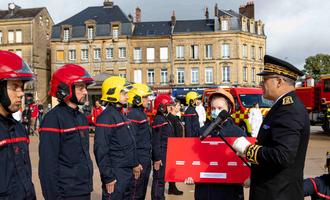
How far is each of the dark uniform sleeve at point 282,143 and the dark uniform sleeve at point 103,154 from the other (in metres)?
2.36

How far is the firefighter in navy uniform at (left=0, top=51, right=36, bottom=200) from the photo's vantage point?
11.3ft

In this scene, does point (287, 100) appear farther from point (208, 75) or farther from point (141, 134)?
point (208, 75)

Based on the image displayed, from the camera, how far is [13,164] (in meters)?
3.51

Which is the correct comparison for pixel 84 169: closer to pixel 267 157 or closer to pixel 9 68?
pixel 9 68

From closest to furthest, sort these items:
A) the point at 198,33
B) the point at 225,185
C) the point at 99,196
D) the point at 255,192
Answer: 1. the point at 255,192
2. the point at 225,185
3. the point at 99,196
4. the point at 198,33

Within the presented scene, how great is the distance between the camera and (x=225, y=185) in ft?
15.8

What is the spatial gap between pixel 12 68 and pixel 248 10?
59.0 metres

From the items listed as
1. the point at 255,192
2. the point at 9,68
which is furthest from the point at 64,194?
the point at 255,192

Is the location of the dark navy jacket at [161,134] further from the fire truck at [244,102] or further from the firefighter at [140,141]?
the fire truck at [244,102]

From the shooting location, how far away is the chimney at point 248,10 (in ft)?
196

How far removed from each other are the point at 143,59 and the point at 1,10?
21.6 metres

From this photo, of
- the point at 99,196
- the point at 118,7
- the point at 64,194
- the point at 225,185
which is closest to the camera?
the point at 64,194

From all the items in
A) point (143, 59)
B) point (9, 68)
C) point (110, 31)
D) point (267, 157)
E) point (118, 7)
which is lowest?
point (267, 157)

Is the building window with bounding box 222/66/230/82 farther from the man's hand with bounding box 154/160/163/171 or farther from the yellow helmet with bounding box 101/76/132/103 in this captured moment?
the yellow helmet with bounding box 101/76/132/103
